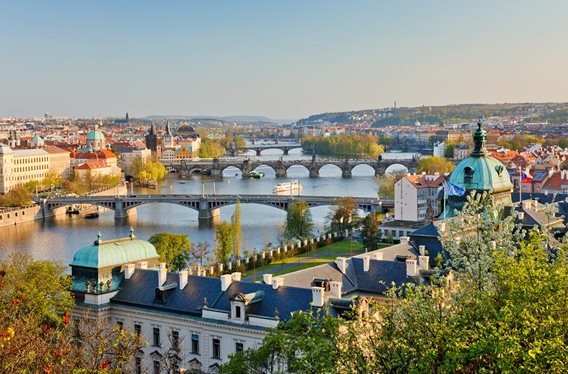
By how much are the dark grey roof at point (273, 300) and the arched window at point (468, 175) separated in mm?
17058

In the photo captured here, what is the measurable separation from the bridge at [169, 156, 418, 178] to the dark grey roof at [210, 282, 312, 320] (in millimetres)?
92009

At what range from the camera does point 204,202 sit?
74.0 m

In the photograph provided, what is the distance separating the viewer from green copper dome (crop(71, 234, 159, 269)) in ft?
90.6

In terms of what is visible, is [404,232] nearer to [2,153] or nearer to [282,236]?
[282,236]

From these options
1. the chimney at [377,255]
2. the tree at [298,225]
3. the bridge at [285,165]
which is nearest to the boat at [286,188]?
the bridge at [285,165]

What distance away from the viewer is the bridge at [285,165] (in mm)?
120688

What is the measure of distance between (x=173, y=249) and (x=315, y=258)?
25.3 feet

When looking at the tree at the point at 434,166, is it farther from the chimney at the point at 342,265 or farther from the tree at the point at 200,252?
the chimney at the point at 342,265

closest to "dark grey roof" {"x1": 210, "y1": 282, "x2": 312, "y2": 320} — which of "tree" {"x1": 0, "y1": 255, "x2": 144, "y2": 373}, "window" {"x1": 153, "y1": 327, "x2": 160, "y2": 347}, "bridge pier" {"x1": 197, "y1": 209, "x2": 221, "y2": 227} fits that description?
"window" {"x1": 153, "y1": 327, "x2": 160, "y2": 347}

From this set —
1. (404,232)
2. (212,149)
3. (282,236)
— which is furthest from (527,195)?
(212,149)

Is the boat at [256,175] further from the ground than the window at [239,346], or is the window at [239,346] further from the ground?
the window at [239,346]

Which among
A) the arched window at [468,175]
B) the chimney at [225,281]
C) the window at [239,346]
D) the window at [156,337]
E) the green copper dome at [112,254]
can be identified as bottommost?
the window at [156,337]

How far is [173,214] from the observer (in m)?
78.1

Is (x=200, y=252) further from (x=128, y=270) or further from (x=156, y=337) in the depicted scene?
(x=156, y=337)
